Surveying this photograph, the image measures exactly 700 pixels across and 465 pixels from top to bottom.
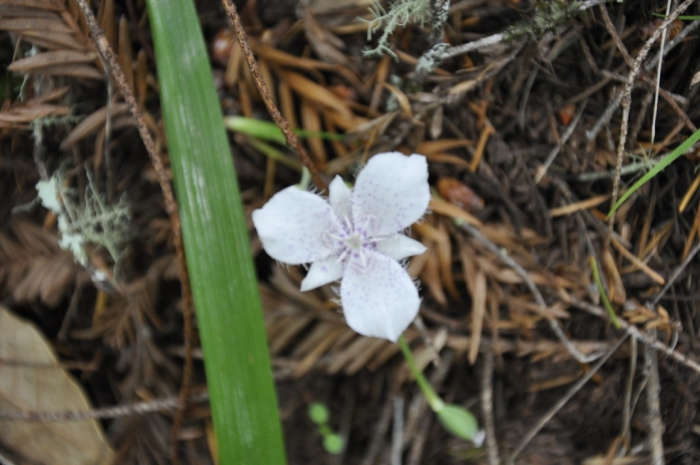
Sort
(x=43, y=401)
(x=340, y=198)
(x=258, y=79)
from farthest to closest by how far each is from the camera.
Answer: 1. (x=43, y=401)
2. (x=340, y=198)
3. (x=258, y=79)

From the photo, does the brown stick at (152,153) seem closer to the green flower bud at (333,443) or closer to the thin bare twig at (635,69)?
the green flower bud at (333,443)

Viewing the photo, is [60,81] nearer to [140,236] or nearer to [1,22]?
[1,22]

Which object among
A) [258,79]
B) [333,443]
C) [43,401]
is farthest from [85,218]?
[333,443]

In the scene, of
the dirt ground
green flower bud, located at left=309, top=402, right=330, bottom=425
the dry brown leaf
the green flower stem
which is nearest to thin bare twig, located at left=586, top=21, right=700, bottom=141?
the dirt ground

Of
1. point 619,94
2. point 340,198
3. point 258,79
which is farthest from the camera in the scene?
point 619,94

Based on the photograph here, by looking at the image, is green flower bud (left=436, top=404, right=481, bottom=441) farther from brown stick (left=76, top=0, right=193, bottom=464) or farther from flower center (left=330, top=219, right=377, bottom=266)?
brown stick (left=76, top=0, right=193, bottom=464)

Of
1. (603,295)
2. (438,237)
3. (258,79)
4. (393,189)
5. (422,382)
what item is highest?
(258,79)

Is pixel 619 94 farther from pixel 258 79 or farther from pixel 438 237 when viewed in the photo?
pixel 258 79

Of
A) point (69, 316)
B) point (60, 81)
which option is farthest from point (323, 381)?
point (60, 81)
